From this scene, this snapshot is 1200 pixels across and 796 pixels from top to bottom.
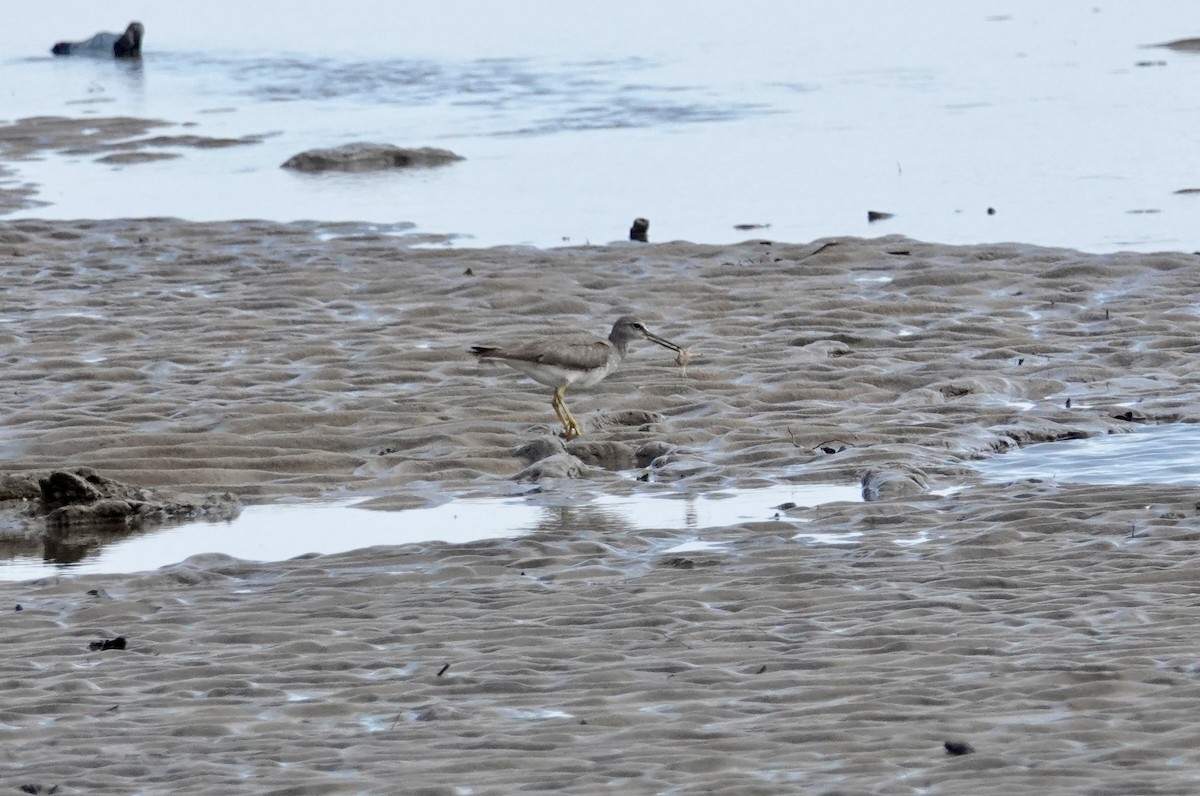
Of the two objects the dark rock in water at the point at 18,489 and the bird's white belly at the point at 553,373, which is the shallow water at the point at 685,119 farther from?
the dark rock in water at the point at 18,489

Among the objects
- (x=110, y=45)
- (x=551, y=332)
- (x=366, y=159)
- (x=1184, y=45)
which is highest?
(x=110, y=45)

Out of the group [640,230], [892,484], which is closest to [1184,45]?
[640,230]

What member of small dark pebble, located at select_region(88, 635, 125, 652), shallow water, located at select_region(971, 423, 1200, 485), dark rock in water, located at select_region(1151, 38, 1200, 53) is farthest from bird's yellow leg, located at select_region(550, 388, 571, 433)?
dark rock in water, located at select_region(1151, 38, 1200, 53)

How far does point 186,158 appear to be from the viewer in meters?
24.3

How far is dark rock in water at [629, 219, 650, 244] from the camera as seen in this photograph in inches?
655

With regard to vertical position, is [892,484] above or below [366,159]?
below

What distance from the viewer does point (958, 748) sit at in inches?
223

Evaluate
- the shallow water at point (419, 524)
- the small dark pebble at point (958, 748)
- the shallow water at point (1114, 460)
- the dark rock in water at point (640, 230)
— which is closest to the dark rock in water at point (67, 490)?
the shallow water at point (419, 524)

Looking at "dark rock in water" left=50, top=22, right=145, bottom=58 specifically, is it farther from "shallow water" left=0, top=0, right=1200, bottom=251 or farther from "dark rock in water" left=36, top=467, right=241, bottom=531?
"dark rock in water" left=36, top=467, right=241, bottom=531

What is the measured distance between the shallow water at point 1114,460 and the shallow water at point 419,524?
876mm

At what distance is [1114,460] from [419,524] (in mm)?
3343

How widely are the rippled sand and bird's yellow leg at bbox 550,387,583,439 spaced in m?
0.10

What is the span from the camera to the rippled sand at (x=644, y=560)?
5.89 meters

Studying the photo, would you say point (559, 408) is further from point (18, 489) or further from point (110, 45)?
point (110, 45)
